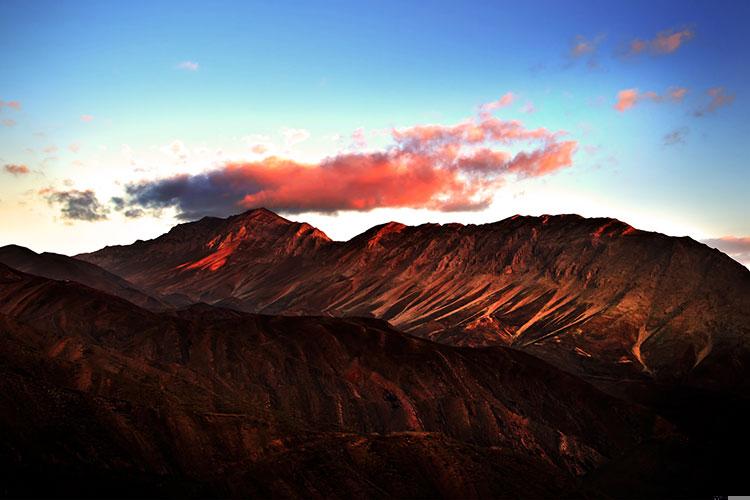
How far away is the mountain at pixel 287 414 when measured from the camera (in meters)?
71.0

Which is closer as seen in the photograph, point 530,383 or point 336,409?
point 336,409

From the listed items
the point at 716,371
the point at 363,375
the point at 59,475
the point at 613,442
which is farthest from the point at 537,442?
the point at 716,371

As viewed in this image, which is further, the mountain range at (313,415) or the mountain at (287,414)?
the mountain range at (313,415)

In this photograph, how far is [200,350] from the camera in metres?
125

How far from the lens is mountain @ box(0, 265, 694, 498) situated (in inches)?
2795

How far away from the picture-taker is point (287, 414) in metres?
96.6

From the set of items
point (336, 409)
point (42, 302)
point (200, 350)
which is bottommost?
point (336, 409)

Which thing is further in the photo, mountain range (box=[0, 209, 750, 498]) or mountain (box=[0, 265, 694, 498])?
mountain range (box=[0, 209, 750, 498])

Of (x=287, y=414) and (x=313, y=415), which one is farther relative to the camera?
(x=313, y=415)

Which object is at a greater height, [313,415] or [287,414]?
[287,414]

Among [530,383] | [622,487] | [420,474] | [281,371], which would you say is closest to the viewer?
[420,474]

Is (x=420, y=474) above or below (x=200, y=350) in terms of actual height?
below

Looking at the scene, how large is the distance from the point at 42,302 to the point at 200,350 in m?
55.4

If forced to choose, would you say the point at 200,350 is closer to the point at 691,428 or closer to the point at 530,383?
the point at 530,383
